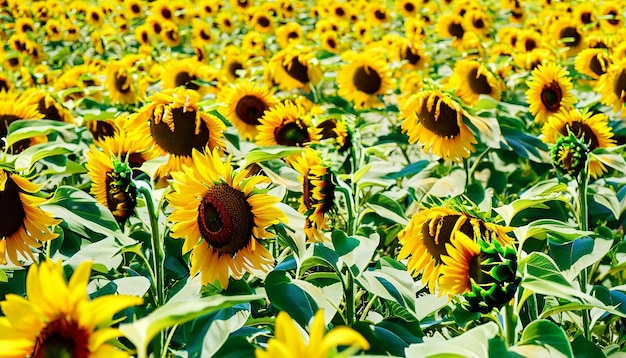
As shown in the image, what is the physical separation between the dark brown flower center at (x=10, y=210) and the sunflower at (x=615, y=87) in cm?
191

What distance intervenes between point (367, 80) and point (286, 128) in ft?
3.03

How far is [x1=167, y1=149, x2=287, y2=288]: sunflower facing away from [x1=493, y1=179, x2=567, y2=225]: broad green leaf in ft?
1.26

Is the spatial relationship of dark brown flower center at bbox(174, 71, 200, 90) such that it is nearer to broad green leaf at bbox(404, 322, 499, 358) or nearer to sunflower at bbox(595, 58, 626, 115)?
sunflower at bbox(595, 58, 626, 115)

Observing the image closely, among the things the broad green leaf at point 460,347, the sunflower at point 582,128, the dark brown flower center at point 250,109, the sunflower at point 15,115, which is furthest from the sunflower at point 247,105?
the broad green leaf at point 460,347

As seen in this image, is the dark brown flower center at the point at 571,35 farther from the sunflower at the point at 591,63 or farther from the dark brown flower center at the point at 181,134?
the dark brown flower center at the point at 181,134

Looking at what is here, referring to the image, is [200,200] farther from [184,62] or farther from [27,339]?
[184,62]

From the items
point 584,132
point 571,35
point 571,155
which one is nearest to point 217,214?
point 571,155

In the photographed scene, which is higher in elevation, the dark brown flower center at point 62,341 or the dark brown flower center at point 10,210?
the dark brown flower center at point 62,341

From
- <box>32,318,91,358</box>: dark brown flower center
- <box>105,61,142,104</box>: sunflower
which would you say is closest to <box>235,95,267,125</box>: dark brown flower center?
<box>105,61,142,104</box>: sunflower

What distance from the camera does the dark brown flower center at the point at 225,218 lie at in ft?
4.04

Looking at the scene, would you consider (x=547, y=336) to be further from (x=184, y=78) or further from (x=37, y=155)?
(x=184, y=78)

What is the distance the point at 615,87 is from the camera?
8.11ft

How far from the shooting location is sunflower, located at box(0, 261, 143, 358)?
69 cm

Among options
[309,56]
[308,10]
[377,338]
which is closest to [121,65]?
[309,56]
